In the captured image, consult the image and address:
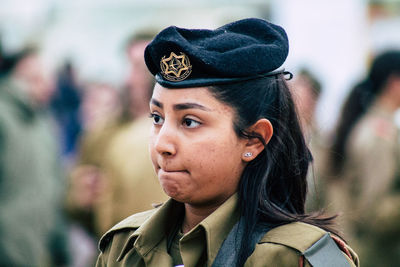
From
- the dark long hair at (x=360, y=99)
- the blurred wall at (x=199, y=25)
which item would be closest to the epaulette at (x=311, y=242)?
the dark long hair at (x=360, y=99)

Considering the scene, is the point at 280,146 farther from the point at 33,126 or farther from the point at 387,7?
the point at 387,7

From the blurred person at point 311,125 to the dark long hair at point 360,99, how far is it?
0.40ft

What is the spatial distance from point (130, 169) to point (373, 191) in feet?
5.88

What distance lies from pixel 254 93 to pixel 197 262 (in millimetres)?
576

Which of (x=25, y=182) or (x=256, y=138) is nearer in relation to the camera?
(x=256, y=138)

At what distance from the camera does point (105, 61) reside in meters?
13.8

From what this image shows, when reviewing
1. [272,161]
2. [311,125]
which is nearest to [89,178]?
[311,125]

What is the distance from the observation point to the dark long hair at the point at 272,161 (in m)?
2.44

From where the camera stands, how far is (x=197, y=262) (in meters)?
2.41

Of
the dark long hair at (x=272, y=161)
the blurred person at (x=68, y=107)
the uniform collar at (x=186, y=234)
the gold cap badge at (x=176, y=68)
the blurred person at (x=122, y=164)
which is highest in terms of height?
the gold cap badge at (x=176, y=68)

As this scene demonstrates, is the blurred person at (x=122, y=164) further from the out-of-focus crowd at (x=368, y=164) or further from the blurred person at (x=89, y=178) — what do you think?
the out-of-focus crowd at (x=368, y=164)

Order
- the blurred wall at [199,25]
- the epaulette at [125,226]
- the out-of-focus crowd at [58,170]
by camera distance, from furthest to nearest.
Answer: the blurred wall at [199,25]
the out-of-focus crowd at [58,170]
the epaulette at [125,226]

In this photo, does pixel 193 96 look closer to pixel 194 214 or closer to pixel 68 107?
pixel 194 214

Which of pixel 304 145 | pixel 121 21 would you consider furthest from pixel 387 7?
pixel 304 145
